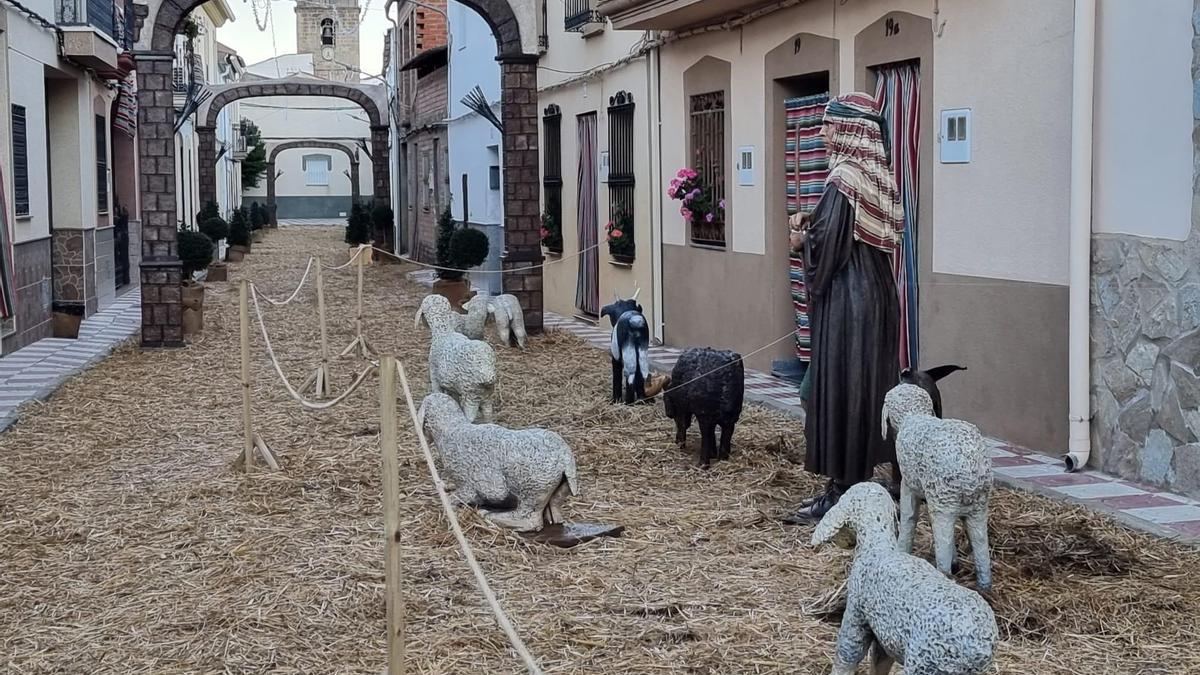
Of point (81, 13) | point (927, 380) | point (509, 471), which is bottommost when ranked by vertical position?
point (509, 471)

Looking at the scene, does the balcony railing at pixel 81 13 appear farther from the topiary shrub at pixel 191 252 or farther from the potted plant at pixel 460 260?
the potted plant at pixel 460 260

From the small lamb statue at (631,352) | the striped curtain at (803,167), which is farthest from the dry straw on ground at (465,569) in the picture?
the striped curtain at (803,167)

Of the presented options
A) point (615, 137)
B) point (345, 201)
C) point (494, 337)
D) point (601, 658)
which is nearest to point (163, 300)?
point (494, 337)

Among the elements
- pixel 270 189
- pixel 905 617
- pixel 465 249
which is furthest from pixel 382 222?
pixel 905 617

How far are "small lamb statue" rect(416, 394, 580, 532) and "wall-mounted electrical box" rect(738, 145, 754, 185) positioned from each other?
5689 millimetres

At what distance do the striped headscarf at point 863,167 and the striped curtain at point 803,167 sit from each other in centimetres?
399

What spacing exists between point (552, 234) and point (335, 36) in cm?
3778

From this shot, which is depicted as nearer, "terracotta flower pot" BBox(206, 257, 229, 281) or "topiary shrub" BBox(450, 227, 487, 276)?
"topiary shrub" BBox(450, 227, 487, 276)

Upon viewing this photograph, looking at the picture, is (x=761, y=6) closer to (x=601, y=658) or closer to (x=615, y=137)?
(x=615, y=137)

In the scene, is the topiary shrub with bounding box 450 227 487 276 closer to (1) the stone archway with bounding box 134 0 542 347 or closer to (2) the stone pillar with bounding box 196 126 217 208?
(1) the stone archway with bounding box 134 0 542 347

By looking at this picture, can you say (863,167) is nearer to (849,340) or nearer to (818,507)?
(849,340)

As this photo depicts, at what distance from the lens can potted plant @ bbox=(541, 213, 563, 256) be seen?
17.2 m

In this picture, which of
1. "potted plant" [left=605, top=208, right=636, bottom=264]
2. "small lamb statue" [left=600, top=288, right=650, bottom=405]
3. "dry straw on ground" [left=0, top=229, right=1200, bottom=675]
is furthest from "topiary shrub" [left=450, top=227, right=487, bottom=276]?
"dry straw on ground" [left=0, top=229, right=1200, bottom=675]

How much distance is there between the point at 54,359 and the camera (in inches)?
504
